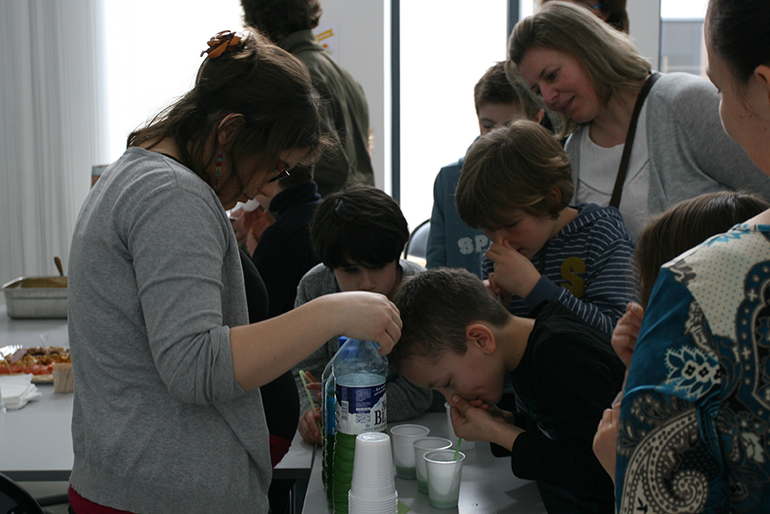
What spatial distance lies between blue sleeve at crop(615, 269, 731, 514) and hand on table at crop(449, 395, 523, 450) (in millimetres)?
689

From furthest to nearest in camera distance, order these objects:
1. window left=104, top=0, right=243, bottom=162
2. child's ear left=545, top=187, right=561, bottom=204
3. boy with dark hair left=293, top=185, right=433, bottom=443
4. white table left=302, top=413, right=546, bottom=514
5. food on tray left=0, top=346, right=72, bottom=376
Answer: window left=104, top=0, right=243, bottom=162
food on tray left=0, top=346, right=72, bottom=376
boy with dark hair left=293, top=185, right=433, bottom=443
child's ear left=545, top=187, right=561, bottom=204
white table left=302, top=413, right=546, bottom=514

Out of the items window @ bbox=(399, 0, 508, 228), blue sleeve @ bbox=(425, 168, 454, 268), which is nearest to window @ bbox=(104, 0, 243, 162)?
window @ bbox=(399, 0, 508, 228)

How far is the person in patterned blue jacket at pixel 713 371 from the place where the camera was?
0.55 metres

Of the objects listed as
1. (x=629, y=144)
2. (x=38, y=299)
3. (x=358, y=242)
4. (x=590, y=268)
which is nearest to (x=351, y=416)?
(x=358, y=242)

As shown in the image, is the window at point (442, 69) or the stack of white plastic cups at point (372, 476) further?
the window at point (442, 69)

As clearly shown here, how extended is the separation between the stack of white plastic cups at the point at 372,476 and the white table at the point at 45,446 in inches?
17.3

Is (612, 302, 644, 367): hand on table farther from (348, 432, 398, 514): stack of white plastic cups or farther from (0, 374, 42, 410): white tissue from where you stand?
(0, 374, 42, 410): white tissue

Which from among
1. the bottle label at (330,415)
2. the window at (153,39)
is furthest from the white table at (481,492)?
the window at (153,39)

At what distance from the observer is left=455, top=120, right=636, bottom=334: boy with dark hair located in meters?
1.60

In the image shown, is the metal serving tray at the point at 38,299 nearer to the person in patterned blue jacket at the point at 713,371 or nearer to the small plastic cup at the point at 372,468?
the small plastic cup at the point at 372,468

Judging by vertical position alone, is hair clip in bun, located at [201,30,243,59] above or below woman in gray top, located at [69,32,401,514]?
above

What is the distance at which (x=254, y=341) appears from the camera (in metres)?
0.97

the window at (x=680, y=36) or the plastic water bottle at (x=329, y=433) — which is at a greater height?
the window at (x=680, y=36)

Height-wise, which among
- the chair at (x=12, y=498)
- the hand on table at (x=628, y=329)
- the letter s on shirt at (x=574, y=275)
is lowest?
the chair at (x=12, y=498)
